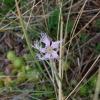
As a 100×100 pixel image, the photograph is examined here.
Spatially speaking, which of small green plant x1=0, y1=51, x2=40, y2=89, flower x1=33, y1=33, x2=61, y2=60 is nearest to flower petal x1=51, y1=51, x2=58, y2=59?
flower x1=33, y1=33, x2=61, y2=60

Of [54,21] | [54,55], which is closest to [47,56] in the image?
[54,55]

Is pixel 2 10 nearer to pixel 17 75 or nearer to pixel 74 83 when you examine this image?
pixel 17 75

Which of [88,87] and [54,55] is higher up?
[54,55]

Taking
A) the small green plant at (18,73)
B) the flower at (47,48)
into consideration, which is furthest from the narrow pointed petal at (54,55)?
the small green plant at (18,73)

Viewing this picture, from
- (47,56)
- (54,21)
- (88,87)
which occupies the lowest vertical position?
(88,87)

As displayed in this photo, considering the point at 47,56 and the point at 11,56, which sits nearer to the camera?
the point at 47,56

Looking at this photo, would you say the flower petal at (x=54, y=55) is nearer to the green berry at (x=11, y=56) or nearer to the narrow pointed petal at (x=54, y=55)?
the narrow pointed petal at (x=54, y=55)

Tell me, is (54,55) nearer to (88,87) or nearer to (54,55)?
(54,55)

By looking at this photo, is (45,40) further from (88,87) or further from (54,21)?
(88,87)
